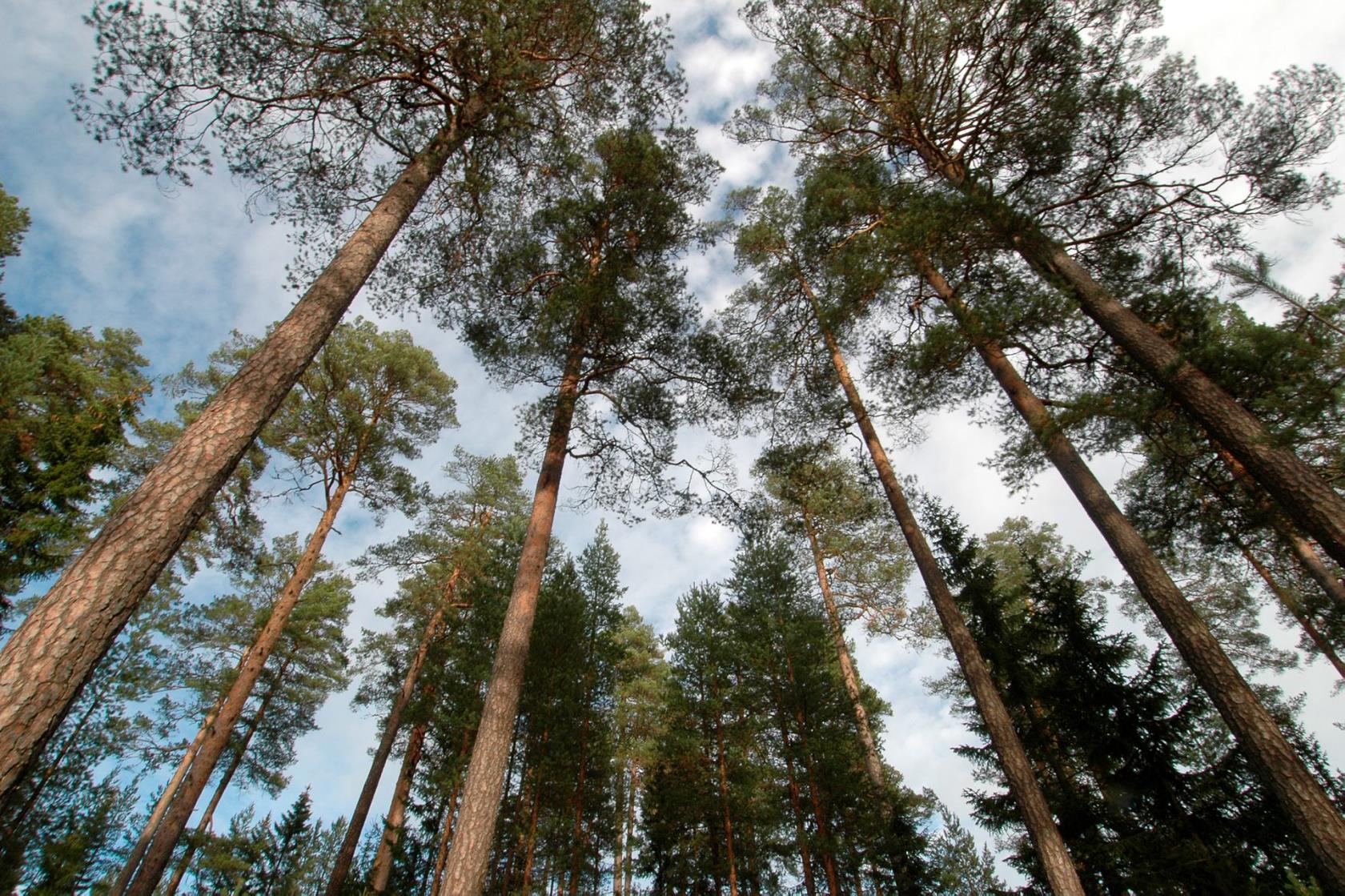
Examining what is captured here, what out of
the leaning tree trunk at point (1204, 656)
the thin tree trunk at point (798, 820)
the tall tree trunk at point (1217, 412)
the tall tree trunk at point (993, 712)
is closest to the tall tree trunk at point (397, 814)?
the thin tree trunk at point (798, 820)

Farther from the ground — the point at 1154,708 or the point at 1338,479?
the point at 1338,479

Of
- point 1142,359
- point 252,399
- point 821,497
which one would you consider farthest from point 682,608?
point 252,399

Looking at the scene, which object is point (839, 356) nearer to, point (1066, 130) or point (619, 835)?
point (1066, 130)

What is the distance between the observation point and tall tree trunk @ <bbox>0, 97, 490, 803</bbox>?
2561 mm

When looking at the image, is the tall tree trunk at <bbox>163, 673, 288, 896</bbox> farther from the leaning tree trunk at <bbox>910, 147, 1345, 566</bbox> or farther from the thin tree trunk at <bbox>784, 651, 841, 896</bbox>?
the leaning tree trunk at <bbox>910, 147, 1345, 566</bbox>

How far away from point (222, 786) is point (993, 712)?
2170 centimetres

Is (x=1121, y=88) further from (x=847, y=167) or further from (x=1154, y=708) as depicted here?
(x=1154, y=708)

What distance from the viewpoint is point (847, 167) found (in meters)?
11.3

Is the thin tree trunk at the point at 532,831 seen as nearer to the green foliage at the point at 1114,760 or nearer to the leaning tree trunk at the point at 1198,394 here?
the green foliage at the point at 1114,760

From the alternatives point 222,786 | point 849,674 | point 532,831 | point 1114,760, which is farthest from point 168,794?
point 1114,760

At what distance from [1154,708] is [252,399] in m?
11.8

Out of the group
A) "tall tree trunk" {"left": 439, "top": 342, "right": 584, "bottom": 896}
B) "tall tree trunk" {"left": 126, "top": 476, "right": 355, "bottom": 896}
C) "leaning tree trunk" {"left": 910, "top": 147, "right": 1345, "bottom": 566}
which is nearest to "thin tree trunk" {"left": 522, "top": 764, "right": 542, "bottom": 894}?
"tall tree trunk" {"left": 126, "top": 476, "right": 355, "bottom": 896}

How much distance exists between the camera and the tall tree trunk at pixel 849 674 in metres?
10.5

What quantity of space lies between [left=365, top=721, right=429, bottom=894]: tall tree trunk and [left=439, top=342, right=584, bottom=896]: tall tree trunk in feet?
26.4
